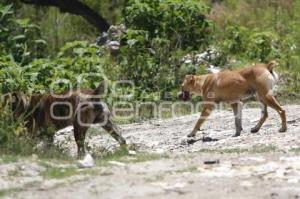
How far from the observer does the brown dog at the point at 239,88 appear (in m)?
12.2

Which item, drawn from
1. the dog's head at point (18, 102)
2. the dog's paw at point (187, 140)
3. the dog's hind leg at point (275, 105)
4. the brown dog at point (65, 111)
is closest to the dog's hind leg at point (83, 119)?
the brown dog at point (65, 111)

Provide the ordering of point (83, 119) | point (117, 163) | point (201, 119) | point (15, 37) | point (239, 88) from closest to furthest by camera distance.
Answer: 1. point (117, 163)
2. point (83, 119)
3. point (239, 88)
4. point (201, 119)
5. point (15, 37)

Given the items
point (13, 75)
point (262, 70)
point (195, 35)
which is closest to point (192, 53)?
point (195, 35)

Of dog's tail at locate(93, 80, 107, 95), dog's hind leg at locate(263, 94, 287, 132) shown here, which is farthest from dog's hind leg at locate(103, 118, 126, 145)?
dog's hind leg at locate(263, 94, 287, 132)

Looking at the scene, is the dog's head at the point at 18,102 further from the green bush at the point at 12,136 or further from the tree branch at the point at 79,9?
the tree branch at the point at 79,9

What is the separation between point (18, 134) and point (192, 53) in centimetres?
1030

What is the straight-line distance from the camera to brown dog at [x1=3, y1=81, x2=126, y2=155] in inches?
429

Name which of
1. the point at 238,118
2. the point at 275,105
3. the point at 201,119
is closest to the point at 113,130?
the point at 201,119

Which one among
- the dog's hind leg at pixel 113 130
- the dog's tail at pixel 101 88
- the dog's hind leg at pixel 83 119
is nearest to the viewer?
the dog's tail at pixel 101 88

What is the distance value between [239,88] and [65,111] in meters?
3.13

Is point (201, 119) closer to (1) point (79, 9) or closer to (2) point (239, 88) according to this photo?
(2) point (239, 88)

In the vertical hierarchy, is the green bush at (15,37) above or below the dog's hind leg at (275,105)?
above

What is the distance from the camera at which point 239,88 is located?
12562mm

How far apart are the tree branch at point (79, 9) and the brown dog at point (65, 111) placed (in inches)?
532
